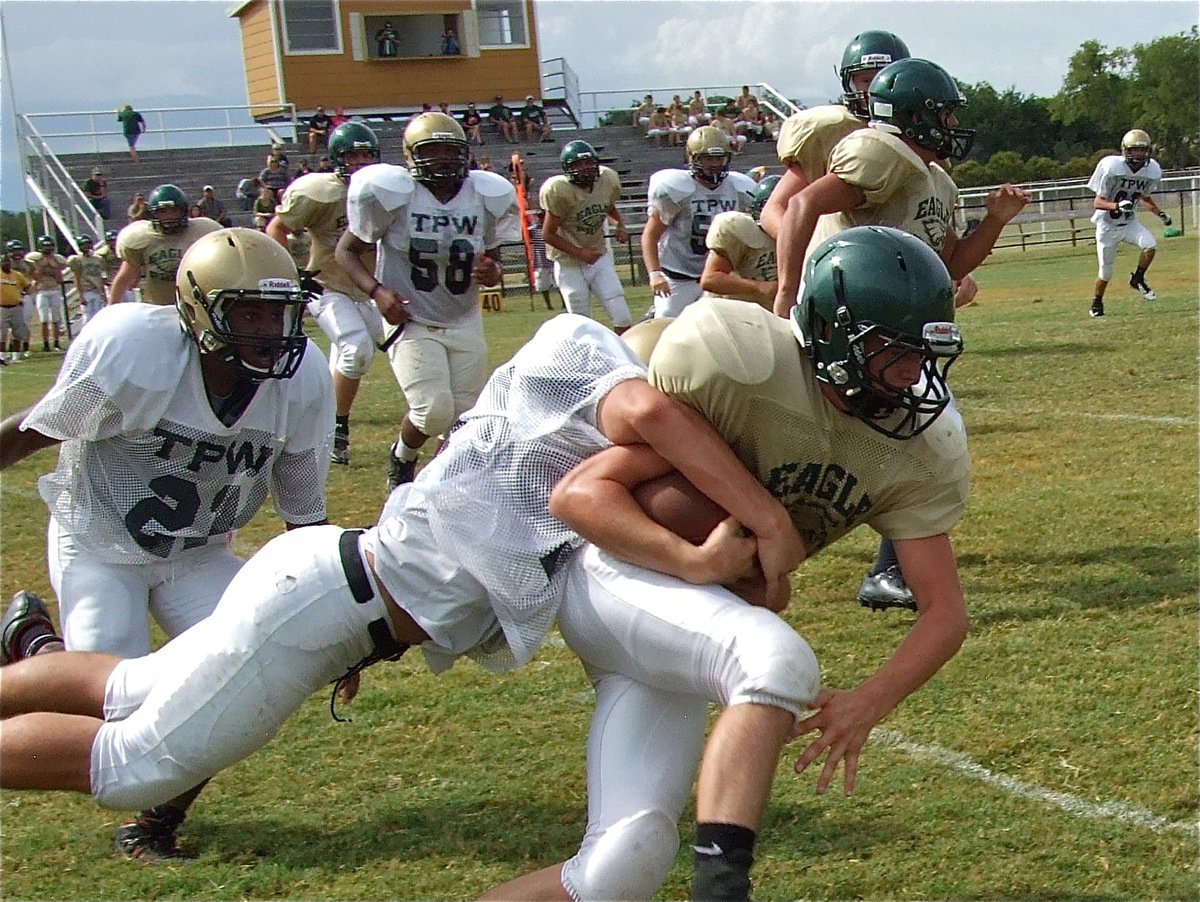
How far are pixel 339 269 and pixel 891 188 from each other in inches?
184

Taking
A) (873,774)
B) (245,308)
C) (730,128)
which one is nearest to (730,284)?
(873,774)

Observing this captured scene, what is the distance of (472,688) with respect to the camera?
464 cm

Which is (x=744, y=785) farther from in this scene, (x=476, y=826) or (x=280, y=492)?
(x=280, y=492)

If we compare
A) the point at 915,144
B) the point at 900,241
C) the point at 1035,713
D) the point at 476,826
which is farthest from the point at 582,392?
the point at 915,144

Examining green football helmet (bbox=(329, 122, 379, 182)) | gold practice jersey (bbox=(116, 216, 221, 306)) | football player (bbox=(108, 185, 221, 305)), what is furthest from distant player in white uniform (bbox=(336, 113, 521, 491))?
green football helmet (bbox=(329, 122, 379, 182))

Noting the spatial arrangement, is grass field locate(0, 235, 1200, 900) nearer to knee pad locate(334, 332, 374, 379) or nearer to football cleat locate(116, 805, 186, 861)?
football cleat locate(116, 805, 186, 861)

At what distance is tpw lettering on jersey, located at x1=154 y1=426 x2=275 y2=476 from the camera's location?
3.66 metres

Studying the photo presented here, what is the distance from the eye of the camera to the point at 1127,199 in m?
15.4

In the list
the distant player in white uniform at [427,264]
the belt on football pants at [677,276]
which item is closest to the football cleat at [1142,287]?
the belt on football pants at [677,276]

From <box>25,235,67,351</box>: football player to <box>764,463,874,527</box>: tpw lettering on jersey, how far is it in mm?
21261

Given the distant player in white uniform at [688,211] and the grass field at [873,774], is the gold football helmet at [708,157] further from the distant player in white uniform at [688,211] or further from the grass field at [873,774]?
the grass field at [873,774]

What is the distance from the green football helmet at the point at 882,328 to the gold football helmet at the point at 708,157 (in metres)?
7.35

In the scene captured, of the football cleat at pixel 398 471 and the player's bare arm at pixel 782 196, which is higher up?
the player's bare arm at pixel 782 196

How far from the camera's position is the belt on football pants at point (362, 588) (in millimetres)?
2846
